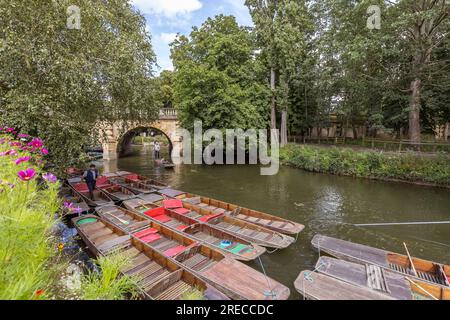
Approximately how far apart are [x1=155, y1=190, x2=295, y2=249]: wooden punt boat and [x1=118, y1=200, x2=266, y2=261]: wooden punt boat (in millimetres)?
193

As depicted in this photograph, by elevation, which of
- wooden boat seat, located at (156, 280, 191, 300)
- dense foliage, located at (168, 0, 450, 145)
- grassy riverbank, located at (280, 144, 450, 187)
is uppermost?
dense foliage, located at (168, 0, 450, 145)

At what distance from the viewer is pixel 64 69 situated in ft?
21.9

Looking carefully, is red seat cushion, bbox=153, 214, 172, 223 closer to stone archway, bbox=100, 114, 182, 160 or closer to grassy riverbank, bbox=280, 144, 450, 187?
grassy riverbank, bbox=280, 144, 450, 187

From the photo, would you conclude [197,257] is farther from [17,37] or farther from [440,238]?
[440,238]

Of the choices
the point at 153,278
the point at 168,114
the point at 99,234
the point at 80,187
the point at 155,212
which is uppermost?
the point at 168,114

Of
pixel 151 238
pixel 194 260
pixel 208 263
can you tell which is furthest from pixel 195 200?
pixel 208 263

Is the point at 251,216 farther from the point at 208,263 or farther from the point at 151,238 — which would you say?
the point at 151,238

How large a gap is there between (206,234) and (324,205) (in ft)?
21.1

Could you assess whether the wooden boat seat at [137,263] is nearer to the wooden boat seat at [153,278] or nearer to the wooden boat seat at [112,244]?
the wooden boat seat at [153,278]

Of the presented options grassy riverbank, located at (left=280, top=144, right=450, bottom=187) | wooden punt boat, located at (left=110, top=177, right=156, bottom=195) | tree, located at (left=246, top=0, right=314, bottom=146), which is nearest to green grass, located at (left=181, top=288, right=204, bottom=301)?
wooden punt boat, located at (left=110, top=177, right=156, bottom=195)

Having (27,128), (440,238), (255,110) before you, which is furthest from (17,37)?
(255,110)

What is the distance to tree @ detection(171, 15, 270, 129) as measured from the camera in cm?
1900

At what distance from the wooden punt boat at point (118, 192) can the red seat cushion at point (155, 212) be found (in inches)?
92.3
